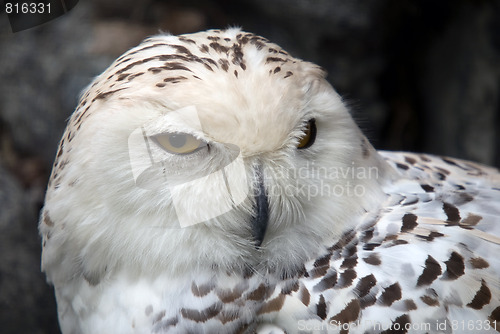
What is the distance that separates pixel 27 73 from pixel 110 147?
1.61 metres

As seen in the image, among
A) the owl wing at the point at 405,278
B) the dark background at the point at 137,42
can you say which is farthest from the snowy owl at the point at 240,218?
the dark background at the point at 137,42

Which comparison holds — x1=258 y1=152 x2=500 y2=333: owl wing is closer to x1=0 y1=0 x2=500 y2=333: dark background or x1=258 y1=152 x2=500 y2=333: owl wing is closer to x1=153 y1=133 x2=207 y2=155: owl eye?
x1=153 y1=133 x2=207 y2=155: owl eye

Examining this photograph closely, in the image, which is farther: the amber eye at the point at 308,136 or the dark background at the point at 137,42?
the dark background at the point at 137,42

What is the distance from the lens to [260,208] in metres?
1.13

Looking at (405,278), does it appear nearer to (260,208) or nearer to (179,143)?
(260,208)

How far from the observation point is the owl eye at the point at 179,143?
108cm

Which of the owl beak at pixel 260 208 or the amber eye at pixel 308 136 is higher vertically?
the amber eye at pixel 308 136

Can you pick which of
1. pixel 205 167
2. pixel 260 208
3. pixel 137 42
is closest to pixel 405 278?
pixel 260 208

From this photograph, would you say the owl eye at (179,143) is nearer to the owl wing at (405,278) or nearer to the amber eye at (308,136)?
the amber eye at (308,136)

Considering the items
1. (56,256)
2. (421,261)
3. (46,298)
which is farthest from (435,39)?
(46,298)

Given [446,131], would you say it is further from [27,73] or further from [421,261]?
[27,73]

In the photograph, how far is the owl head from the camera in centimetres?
108

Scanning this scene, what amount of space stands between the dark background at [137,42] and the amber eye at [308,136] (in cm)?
133

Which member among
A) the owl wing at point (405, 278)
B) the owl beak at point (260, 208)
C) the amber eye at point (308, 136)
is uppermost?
the amber eye at point (308, 136)
